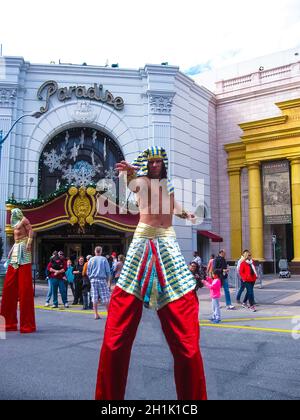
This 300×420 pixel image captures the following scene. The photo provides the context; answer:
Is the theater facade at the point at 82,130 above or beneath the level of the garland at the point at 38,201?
above

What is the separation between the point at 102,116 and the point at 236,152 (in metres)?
9.56

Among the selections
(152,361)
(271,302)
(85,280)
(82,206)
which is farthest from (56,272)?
(82,206)

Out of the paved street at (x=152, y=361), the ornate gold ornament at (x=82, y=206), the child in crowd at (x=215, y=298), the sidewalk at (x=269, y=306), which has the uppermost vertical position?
the ornate gold ornament at (x=82, y=206)

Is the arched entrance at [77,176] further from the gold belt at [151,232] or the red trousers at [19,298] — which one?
the gold belt at [151,232]

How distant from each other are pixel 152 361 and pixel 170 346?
214 centimetres

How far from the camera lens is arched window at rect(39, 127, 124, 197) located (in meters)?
21.5

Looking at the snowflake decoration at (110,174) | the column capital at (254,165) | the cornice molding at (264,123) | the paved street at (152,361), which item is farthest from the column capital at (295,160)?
the paved street at (152,361)

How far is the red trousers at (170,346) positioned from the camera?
2.83 meters

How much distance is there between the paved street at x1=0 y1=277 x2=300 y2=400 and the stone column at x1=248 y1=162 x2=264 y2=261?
53.4 feet

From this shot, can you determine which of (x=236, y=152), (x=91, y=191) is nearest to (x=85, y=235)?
(x=91, y=191)

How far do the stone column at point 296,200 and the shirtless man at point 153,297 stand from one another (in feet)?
69.6

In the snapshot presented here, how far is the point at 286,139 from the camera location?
2384 centimetres

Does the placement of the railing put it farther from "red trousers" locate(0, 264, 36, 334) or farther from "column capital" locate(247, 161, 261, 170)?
"red trousers" locate(0, 264, 36, 334)
